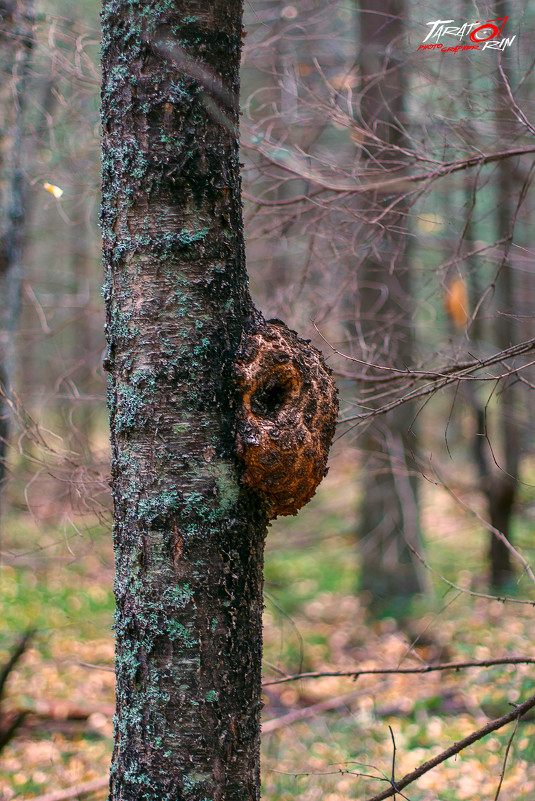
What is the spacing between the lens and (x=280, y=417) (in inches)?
59.4

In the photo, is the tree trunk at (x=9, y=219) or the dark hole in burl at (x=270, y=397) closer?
the dark hole in burl at (x=270, y=397)

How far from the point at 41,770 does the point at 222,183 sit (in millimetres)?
3553

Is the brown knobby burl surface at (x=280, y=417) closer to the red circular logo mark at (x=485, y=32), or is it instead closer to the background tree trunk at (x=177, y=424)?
the background tree trunk at (x=177, y=424)

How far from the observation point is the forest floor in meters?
3.27

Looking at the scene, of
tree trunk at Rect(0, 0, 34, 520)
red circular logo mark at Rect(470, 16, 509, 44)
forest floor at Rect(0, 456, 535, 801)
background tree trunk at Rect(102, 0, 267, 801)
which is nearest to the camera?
background tree trunk at Rect(102, 0, 267, 801)

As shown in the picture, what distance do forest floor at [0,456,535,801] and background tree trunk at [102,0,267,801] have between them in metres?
0.39

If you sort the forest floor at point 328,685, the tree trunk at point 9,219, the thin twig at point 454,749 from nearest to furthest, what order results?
1. the thin twig at point 454,749
2. the forest floor at point 328,685
3. the tree trunk at point 9,219

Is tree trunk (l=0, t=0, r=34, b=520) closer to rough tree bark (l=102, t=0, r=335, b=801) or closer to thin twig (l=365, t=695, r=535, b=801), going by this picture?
rough tree bark (l=102, t=0, r=335, b=801)

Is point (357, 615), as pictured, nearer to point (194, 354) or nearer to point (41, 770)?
point (41, 770)

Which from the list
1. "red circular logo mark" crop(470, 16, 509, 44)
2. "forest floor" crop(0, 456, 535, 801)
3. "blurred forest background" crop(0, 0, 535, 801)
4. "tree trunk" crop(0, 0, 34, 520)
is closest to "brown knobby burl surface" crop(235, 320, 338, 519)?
"blurred forest background" crop(0, 0, 535, 801)

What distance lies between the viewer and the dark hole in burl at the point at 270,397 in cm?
152

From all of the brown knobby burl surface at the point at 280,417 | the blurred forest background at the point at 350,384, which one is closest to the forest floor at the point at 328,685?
the blurred forest background at the point at 350,384

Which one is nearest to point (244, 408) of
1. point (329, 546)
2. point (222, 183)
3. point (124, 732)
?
point (222, 183)

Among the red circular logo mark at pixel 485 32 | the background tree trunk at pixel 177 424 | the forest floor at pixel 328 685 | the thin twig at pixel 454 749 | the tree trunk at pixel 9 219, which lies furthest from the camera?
the tree trunk at pixel 9 219
